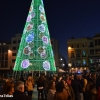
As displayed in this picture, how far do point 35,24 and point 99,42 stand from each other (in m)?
44.0

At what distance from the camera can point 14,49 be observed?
3000 inches

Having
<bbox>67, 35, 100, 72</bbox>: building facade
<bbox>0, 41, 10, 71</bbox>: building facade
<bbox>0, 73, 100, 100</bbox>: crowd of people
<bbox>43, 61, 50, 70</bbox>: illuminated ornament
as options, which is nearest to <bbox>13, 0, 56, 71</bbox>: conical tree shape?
<bbox>43, 61, 50, 70</bbox>: illuminated ornament

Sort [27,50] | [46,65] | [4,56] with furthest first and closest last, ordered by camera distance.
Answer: [4,56]
[46,65]
[27,50]

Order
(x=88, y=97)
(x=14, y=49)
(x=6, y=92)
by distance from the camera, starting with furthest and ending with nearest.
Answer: (x=14, y=49) → (x=88, y=97) → (x=6, y=92)

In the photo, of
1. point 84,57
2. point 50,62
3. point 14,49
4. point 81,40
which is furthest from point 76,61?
point 50,62

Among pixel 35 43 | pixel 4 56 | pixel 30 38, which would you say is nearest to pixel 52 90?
pixel 30 38

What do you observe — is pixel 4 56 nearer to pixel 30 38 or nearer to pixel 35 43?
pixel 35 43

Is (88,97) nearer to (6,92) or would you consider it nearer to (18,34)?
(6,92)

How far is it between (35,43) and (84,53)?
45063 mm

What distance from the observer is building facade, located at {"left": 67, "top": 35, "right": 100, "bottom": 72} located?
6900 centimetres

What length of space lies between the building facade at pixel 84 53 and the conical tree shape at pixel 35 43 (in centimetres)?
3980

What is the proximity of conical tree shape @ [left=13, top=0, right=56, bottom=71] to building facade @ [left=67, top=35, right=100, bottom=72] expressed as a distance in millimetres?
39799

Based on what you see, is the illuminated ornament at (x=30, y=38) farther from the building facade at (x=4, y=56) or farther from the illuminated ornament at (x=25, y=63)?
the building facade at (x=4, y=56)

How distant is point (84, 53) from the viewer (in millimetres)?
71438
